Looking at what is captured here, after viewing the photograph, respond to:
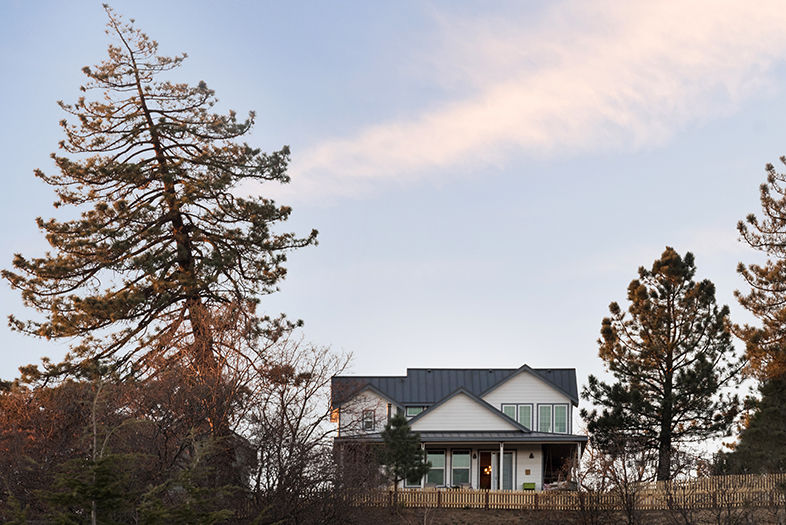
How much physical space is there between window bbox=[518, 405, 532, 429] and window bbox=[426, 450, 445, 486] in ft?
13.7

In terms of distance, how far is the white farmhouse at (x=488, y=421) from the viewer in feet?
128

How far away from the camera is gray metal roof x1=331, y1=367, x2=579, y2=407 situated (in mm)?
43531

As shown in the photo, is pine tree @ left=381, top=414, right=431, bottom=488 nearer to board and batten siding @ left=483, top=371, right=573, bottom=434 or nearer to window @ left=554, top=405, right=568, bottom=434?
board and batten siding @ left=483, top=371, right=573, bottom=434

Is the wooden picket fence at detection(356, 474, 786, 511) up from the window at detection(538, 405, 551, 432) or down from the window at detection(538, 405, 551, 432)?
down

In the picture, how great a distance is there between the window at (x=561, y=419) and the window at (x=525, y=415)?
1.13 m

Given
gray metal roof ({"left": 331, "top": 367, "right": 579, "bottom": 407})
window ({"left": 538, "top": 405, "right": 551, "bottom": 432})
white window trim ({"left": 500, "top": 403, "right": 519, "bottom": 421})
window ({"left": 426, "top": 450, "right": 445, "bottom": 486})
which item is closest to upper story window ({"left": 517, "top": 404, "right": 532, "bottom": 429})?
white window trim ({"left": 500, "top": 403, "right": 519, "bottom": 421})

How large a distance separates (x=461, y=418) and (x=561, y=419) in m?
5.10

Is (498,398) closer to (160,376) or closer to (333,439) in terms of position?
(333,439)

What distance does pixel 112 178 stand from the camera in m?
31.4

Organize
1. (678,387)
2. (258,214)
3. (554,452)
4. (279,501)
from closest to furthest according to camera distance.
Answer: (279,501) → (258,214) → (678,387) → (554,452)

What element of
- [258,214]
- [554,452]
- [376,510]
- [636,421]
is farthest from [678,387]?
[258,214]

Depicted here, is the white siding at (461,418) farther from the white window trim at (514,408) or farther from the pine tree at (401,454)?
the pine tree at (401,454)

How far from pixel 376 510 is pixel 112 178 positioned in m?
13.9

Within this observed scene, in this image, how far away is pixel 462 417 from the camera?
131 feet
